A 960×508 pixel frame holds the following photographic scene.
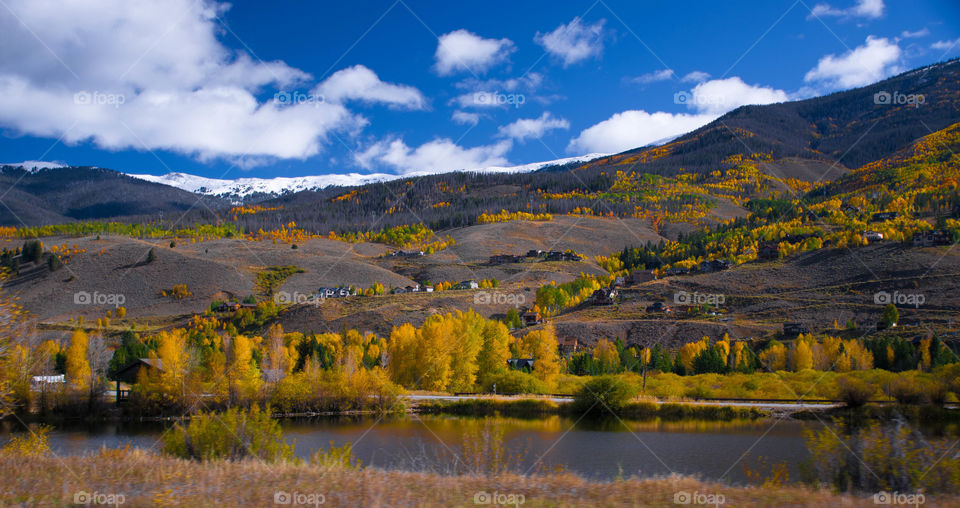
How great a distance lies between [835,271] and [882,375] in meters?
80.6

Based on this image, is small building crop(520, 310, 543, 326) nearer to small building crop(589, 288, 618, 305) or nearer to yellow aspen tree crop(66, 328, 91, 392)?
small building crop(589, 288, 618, 305)

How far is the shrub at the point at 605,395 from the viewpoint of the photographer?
49.2 m

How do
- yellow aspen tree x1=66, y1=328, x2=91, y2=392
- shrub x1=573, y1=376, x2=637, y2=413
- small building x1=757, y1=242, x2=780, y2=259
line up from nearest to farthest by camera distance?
1. shrub x1=573, y1=376, x2=637, y2=413
2. yellow aspen tree x1=66, y1=328, x2=91, y2=392
3. small building x1=757, y1=242, x2=780, y2=259

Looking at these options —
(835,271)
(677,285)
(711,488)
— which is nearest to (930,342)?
(835,271)

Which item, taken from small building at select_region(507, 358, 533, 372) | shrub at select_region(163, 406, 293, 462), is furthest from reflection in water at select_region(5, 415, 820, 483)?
small building at select_region(507, 358, 533, 372)

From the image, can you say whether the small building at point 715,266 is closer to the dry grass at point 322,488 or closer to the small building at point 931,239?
the small building at point 931,239

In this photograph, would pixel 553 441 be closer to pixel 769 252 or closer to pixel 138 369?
pixel 138 369

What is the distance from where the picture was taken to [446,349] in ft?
207

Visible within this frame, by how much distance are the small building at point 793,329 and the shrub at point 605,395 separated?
4992cm

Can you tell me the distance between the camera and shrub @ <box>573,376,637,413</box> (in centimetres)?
4916

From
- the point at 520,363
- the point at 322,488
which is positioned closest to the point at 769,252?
the point at 520,363

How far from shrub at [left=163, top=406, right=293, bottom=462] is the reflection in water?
466 centimetres

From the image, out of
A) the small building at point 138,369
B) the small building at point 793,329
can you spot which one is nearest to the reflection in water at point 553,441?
the small building at point 138,369

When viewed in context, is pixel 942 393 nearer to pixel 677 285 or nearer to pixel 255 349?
pixel 255 349
